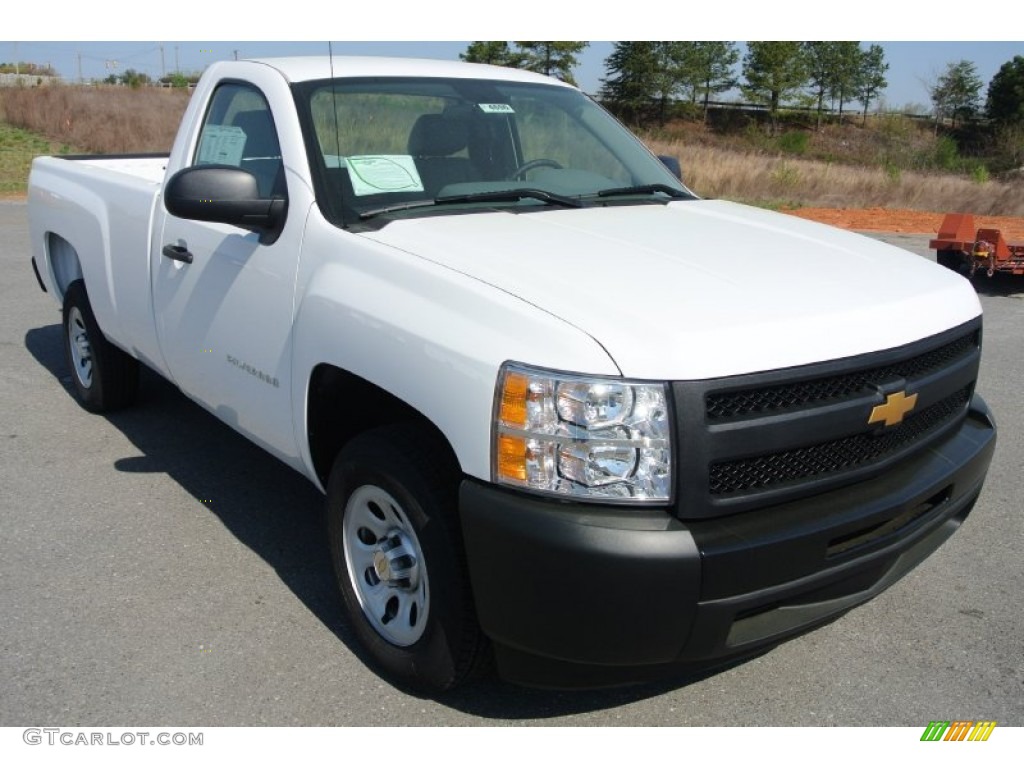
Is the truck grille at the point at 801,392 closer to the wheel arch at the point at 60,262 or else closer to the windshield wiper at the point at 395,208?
the windshield wiper at the point at 395,208

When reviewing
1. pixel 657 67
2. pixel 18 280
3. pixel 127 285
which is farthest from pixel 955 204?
pixel 657 67

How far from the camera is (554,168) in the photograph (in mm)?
4012

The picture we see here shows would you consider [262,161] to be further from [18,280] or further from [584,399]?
[18,280]

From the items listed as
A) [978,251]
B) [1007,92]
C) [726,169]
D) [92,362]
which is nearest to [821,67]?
[1007,92]

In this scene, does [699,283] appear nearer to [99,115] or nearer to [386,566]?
[386,566]

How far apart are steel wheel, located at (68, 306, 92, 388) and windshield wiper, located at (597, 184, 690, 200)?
130 inches

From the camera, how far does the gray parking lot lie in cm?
293

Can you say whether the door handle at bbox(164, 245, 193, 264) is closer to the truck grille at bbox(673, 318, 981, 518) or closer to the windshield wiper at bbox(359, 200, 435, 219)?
the windshield wiper at bbox(359, 200, 435, 219)

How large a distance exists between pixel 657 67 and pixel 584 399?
60117 mm

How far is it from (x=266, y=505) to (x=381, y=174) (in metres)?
1.73

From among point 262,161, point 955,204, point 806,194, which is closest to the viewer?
point 262,161

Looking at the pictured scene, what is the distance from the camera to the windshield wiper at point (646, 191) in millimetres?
3982

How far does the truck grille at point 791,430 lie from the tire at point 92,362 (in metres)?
4.04

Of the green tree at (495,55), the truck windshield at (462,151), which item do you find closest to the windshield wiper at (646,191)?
the truck windshield at (462,151)
